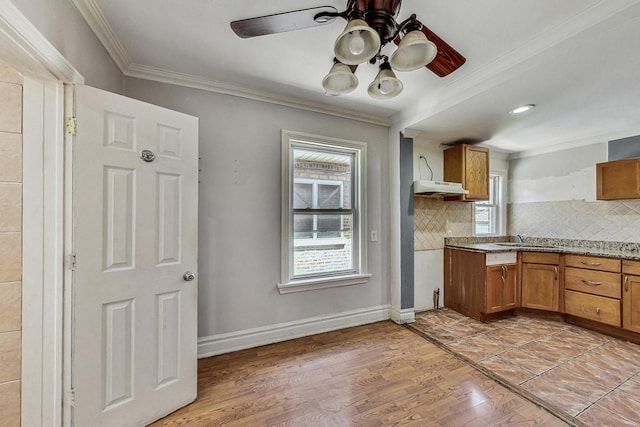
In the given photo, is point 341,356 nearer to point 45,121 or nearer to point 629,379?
point 629,379

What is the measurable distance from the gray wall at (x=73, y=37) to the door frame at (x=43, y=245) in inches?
4.8

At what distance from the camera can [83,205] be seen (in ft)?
4.33

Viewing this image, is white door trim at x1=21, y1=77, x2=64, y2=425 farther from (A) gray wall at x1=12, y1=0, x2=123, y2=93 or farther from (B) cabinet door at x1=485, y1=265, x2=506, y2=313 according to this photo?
(B) cabinet door at x1=485, y1=265, x2=506, y2=313

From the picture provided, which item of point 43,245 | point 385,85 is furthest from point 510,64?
point 43,245

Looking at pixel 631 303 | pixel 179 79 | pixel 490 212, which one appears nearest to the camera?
pixel 179 79

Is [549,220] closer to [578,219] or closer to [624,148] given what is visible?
[578,219]

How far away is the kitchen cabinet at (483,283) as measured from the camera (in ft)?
9.81

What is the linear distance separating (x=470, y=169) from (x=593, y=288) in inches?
73.8

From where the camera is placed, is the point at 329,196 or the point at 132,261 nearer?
the point at 132,261

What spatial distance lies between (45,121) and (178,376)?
1658mm

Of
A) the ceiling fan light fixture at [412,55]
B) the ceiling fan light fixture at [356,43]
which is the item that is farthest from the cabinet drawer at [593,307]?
the ceiling fan light fixture at [356,43]

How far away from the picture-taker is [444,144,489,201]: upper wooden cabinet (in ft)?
Result: 10.8

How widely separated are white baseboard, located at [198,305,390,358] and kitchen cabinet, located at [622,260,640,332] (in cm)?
238

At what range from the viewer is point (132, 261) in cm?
147
